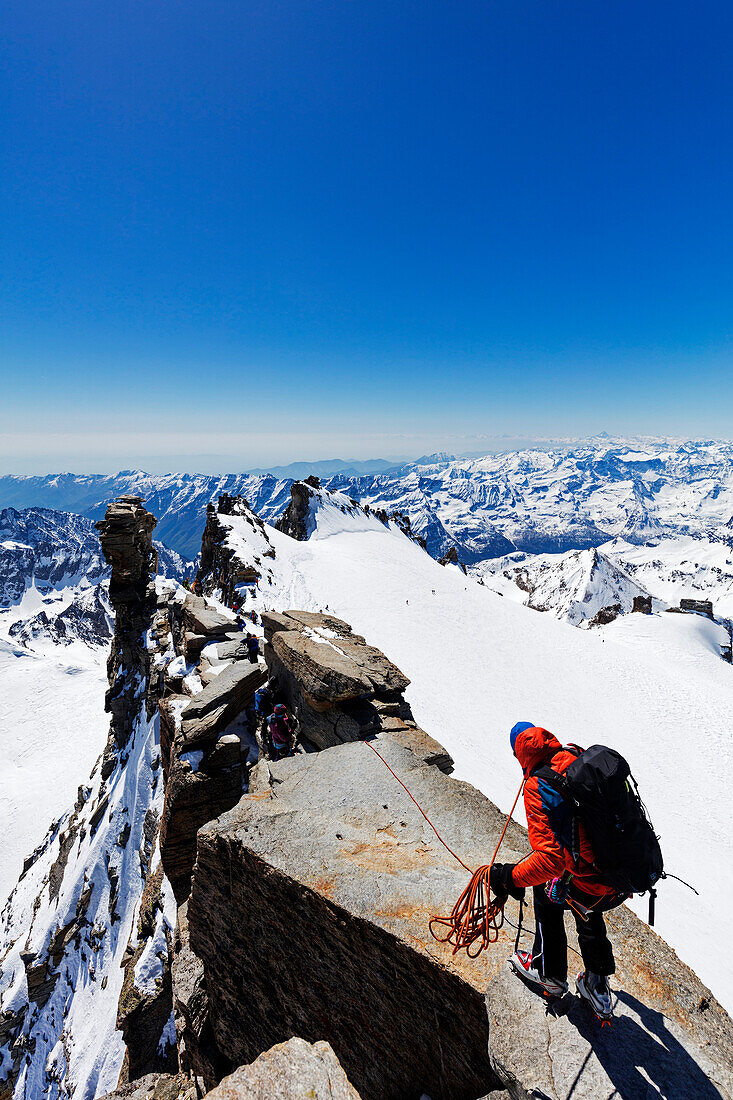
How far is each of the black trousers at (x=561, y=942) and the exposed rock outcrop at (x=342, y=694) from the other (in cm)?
521

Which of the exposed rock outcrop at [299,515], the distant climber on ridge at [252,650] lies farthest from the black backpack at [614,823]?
the exposed rock outcrop at [299,515]

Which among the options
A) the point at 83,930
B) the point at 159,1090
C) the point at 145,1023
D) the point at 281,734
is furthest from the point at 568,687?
the point at 83,930

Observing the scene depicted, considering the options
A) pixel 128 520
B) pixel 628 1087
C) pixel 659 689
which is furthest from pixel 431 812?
pixel 659 689

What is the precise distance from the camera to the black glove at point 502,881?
5188 millimetres

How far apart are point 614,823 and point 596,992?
83.0 inches

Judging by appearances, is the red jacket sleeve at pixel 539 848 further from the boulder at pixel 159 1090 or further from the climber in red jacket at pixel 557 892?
the boulder at pixel 159 1090

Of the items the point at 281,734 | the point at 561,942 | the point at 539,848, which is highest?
the point at 539,848

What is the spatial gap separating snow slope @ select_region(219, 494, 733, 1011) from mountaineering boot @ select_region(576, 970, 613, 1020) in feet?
54.8

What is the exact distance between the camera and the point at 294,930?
6.80 metres

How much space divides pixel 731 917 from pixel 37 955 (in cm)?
3144

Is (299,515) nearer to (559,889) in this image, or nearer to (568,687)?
(568,687)

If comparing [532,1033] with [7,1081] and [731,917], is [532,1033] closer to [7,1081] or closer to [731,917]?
[731,917]

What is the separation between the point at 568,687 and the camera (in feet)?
107

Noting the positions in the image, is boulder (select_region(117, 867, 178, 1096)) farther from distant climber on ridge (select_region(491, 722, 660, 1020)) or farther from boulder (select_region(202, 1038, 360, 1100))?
distant climber on ridge (select_region(491, 722, 660, 1020))
